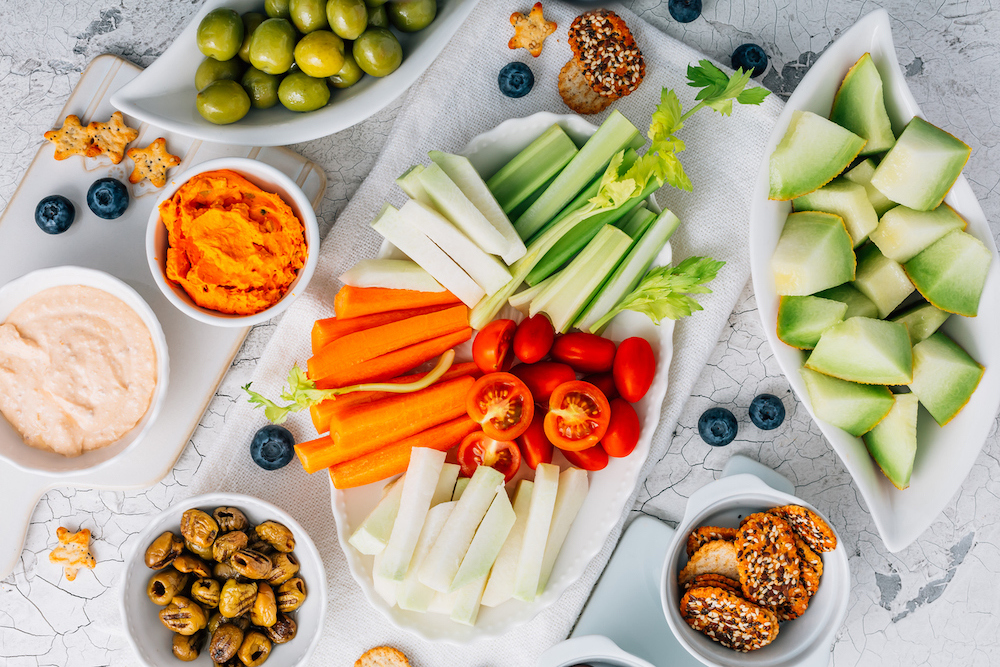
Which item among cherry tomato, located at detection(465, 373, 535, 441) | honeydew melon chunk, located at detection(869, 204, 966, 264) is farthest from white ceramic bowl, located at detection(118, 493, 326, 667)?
honeydew melon chunk, located at detection(869, 204, 966, 264)

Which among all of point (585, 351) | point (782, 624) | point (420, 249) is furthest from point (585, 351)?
point (782, 624)

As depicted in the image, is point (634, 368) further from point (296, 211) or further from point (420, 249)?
point (296, 211)

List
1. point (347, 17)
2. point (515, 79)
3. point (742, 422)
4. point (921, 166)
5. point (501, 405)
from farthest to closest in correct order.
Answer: point (742, 422) < point (515, 79) < point (501, 405) < point (347, 17) < point (921, 166)

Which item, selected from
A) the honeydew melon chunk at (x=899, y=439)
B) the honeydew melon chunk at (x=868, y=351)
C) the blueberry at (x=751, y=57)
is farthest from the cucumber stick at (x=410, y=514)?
the blueberry at (x=751, y=57)

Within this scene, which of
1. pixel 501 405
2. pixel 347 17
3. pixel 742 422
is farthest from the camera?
pixel 742 422

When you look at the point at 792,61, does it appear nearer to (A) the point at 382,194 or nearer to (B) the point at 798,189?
(B) the point at 798,189

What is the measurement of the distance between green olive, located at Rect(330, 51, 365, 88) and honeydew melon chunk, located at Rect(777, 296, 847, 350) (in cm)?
109

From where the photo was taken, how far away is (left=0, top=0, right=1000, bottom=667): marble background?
1.72m

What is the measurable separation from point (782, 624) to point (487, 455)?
810 mm

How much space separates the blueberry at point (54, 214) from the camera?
165cm

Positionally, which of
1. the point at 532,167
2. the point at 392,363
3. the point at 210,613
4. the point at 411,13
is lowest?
the point at 210,613

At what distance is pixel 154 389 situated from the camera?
1572 millimetres

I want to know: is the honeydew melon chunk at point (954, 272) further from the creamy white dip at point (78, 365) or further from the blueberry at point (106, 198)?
the blueberry at point (106, 198)

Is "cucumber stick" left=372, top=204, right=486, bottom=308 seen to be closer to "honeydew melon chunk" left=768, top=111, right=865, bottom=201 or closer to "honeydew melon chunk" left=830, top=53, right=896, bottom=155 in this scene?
"honeydew melon chunk" left=768, top=111, right=865, bottom=201
